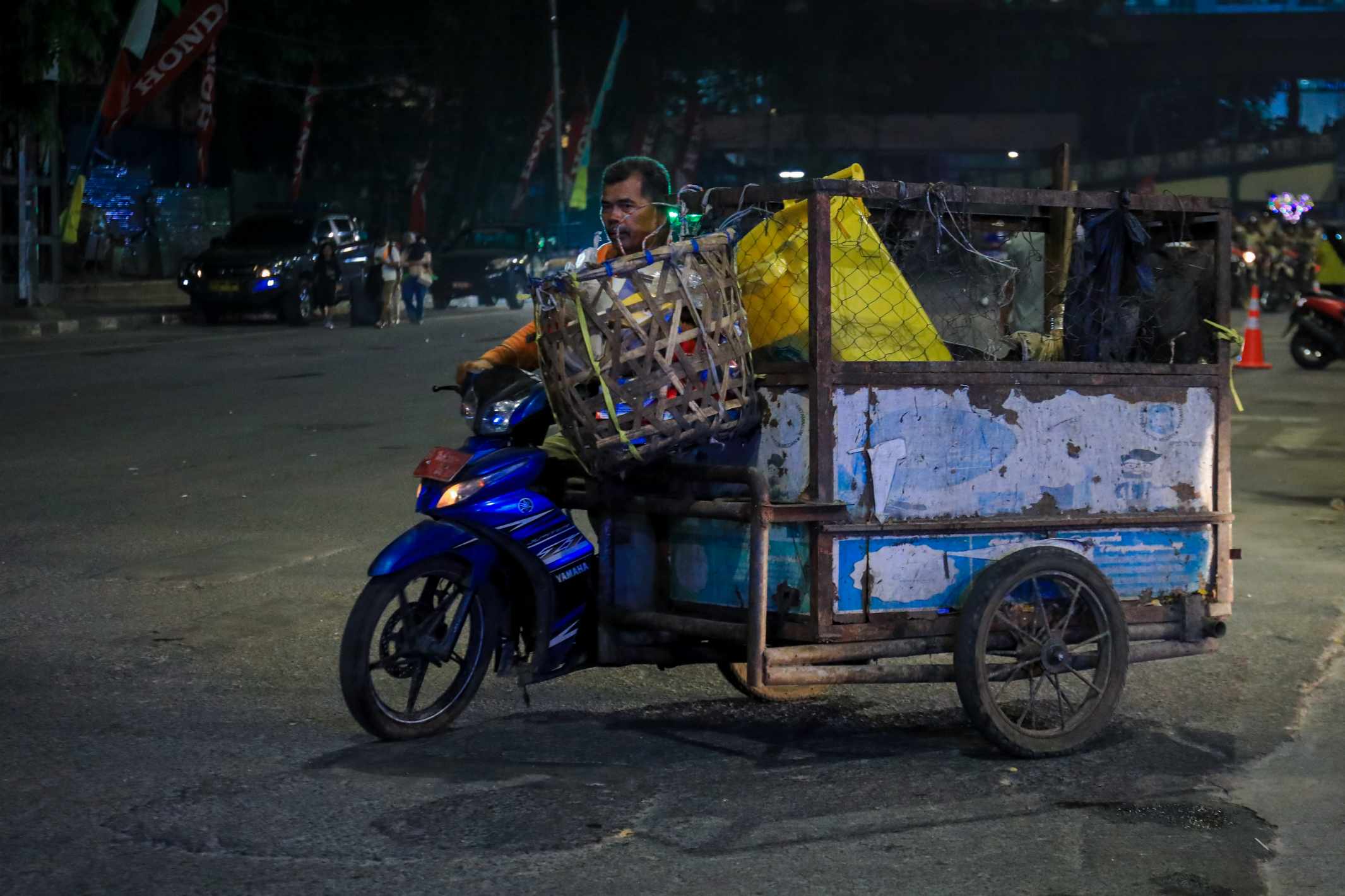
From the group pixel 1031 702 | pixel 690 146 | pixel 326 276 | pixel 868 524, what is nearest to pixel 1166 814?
pixel 1031 702

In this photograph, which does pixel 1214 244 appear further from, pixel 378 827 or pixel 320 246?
pixel 320 246

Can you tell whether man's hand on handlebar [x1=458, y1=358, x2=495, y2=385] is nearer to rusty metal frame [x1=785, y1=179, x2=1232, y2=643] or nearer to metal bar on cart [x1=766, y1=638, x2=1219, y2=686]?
rusty metal frame [x1=785, y1=179, x2=1232, y2=643]

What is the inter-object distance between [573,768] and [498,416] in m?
1.00

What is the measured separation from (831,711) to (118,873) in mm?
2414

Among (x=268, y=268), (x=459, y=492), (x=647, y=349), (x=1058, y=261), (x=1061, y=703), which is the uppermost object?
(x=268, y=268)

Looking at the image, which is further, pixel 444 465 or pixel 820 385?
pixel 444 465

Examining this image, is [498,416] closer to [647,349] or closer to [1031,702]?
[647,349]

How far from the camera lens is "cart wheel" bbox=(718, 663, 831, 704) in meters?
5.76

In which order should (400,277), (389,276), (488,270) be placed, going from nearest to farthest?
(389,276) < (400,277) < (488,270)

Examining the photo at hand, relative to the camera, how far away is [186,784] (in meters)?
4.68

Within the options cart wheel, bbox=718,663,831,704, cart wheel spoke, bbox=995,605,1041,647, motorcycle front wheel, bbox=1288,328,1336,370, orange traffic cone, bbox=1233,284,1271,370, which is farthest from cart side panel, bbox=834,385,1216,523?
motorcycle front wheel, bbox=1288,328,1336,370

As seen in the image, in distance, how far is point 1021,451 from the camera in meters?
5.14

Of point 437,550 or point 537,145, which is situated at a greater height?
point 537,145

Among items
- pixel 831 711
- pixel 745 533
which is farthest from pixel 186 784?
pixel 831 711
